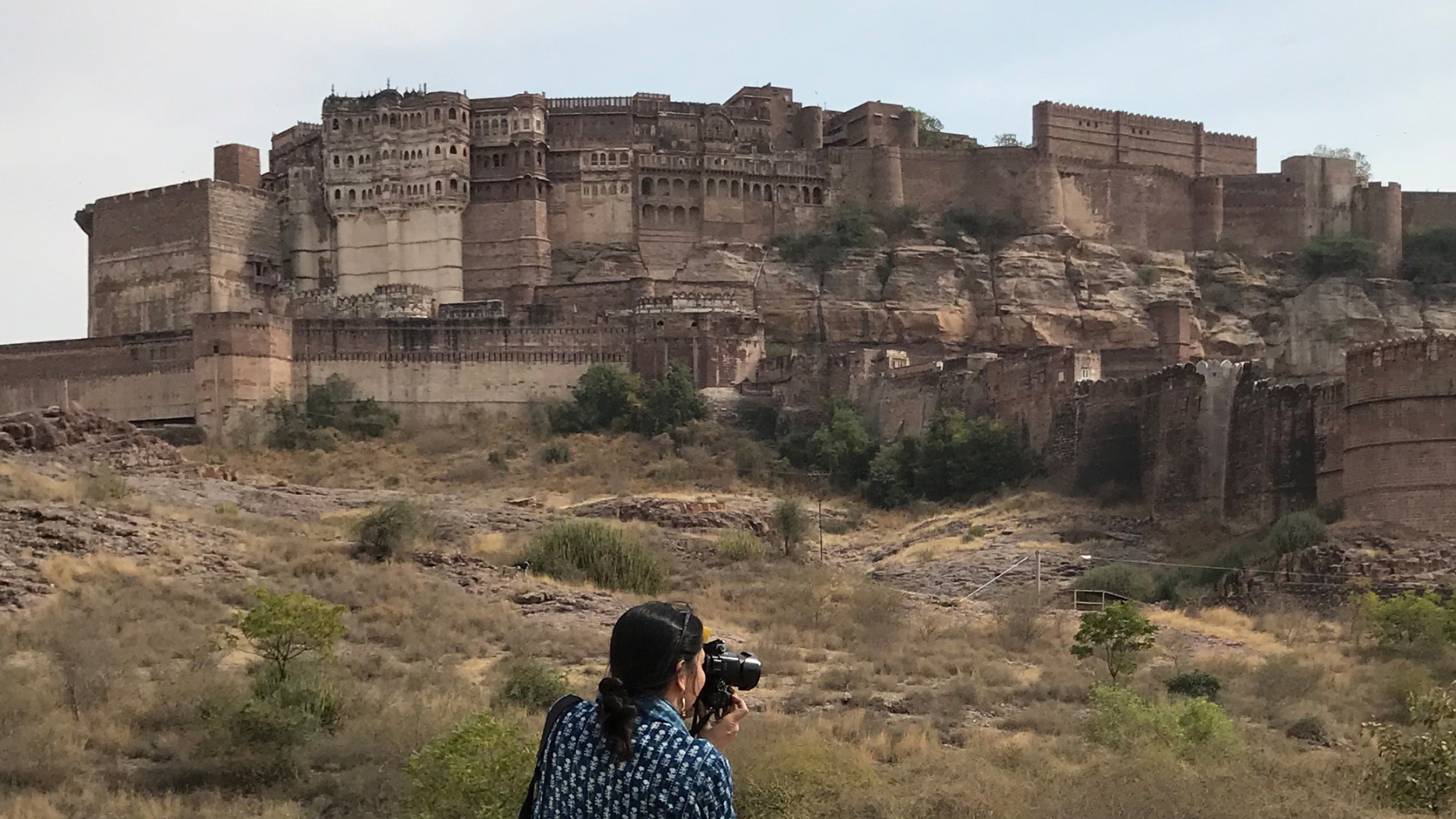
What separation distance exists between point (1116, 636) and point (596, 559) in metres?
8.79

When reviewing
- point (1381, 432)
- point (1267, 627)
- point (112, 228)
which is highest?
point (112, 228)

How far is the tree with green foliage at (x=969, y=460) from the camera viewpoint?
129 ft

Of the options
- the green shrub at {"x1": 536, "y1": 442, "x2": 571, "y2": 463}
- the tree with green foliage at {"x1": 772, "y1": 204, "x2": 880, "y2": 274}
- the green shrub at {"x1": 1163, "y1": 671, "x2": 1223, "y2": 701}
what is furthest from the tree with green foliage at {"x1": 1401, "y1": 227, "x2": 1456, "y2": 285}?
the green shrub at {"x1": 1163, "y1": 671, "x2": 1223, "y2": 701}

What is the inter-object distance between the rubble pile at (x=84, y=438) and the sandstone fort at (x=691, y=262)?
7.90 metres

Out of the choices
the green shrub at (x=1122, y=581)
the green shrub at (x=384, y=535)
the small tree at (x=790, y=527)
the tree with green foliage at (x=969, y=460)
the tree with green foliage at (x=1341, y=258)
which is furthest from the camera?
the tree with green foliage at (x=1341, y=258)

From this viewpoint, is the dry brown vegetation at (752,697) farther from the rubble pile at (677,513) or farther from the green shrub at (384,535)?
the rubble pile at (677,513)

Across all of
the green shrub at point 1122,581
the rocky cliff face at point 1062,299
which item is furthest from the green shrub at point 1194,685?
the rocky cliff face at point 1062,299

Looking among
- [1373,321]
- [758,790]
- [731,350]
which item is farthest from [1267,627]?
[1373,321]

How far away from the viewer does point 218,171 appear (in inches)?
2378

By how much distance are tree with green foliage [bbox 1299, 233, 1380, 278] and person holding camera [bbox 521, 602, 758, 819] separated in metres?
57.0

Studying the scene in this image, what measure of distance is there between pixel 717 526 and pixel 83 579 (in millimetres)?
15168

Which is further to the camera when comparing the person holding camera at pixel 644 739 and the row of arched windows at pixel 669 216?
the row of arched windows at pixel 669 216

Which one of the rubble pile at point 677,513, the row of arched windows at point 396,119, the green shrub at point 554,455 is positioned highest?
the row of arched windows at point 396,119

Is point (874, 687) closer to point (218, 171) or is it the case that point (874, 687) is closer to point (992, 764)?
point (992, 764)
